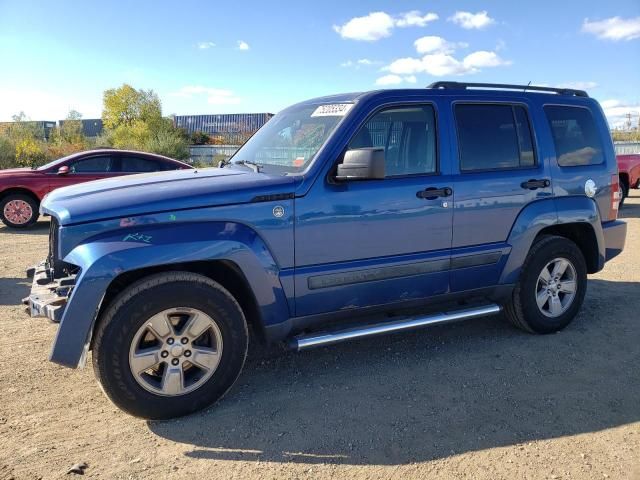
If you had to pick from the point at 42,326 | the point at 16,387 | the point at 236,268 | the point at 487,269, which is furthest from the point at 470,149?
the point at 42,326

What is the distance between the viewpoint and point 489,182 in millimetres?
4016

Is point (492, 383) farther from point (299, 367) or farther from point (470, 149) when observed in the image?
point (470, 149)

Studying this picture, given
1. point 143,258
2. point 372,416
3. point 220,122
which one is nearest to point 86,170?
point 143,258

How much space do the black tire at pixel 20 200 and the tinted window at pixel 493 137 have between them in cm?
901

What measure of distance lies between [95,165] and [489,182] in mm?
8665

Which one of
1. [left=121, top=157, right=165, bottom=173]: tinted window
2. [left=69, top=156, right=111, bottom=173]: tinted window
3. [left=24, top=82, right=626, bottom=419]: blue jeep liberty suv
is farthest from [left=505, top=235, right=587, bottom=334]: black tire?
[left=69, top=156, right=111, bottom=173]: tinted window

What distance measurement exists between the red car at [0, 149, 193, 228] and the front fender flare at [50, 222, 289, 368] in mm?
7465

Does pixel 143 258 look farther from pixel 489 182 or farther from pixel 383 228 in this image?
pixel 489 182

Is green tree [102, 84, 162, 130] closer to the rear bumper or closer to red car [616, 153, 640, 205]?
red car [616, 153, 640, 205]

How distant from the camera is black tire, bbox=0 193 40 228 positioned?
992cm

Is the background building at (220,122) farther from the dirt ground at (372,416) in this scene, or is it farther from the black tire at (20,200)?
the dirt ground at (372,416)

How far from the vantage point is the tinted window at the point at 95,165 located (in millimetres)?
10273

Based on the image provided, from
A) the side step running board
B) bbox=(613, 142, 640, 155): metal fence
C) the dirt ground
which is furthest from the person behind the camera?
bbox=(613, 142, 640, 155): metal fence

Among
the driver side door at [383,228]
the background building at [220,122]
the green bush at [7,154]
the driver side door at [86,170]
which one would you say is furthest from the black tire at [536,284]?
the background building at [220,122]
